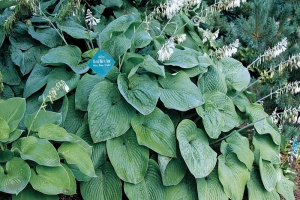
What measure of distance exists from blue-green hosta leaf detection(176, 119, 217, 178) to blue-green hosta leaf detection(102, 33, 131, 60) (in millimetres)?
790

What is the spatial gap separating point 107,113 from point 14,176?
88cm

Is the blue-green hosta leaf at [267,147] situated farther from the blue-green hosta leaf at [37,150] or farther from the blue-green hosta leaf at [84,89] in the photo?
the blue-green hosta leaf at [37,150]

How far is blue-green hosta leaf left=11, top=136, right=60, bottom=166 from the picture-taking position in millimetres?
2625

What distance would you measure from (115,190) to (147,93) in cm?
78

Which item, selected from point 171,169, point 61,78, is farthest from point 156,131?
point 61,78

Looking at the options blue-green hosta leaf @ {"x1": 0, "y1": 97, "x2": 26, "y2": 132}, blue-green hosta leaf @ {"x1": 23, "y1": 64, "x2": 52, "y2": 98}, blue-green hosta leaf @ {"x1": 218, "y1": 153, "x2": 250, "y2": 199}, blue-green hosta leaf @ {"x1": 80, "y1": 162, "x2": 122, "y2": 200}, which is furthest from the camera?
blue-green hosta leaf @ {"x1": 23, "y1": 64, "x2": 52, "y2": 98}

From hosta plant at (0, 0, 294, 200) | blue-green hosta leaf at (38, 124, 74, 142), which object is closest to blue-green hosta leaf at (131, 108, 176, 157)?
hosta plant at (0, 0, 294, 200)

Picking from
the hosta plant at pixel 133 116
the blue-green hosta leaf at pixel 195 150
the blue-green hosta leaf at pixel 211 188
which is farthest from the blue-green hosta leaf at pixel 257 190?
the blue-green hosta leaf at pixel 195 150

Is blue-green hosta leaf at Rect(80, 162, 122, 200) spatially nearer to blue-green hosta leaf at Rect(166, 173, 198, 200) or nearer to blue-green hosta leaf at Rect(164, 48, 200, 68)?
blue-green hosta leaf at Rect(166, 173, 198, 200)

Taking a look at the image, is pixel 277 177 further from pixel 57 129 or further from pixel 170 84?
pixel 57 129

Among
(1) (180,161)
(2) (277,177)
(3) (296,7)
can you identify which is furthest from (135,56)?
(3) (296,7)

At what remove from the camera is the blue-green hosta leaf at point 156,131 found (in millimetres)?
3158

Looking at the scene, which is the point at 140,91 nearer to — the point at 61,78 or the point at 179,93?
the point at 179,93

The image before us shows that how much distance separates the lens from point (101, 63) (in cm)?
318
